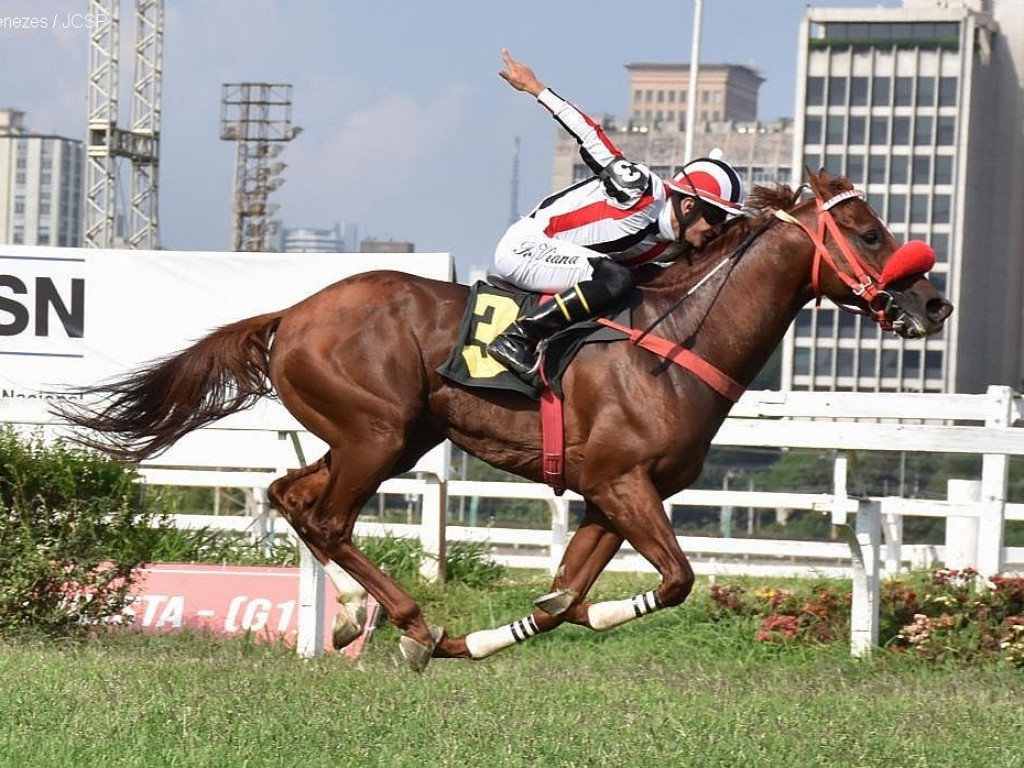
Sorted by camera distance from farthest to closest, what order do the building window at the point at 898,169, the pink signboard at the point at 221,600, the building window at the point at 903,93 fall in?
the building window at the point at 898,169
the building window at the point at 903,93
the pink signboard at the point at 221,600

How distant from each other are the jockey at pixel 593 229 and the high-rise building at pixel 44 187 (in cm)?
14215

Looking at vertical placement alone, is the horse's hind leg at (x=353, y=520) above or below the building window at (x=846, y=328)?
below

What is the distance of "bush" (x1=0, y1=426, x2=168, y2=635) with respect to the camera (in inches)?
289

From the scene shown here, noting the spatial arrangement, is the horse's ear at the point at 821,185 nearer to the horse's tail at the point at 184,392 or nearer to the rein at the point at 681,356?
the rein at the point at 681,356

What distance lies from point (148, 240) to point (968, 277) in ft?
234

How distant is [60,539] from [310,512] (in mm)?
1208

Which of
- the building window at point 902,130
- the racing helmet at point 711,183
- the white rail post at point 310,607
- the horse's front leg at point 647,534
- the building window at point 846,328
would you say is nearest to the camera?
the horse's front leg at point 647,534

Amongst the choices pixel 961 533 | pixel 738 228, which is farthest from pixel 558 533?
pixel 738 228

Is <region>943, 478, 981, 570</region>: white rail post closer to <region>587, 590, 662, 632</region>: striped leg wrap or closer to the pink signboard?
the pink signboard

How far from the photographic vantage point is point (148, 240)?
44.5 meters

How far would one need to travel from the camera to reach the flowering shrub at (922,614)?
7.48m

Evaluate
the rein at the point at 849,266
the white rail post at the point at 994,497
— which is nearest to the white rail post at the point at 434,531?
the white rail post at the point at 994,497

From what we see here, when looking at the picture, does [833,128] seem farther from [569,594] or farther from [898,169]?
[569,594]

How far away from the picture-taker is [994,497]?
8359 millimetres
